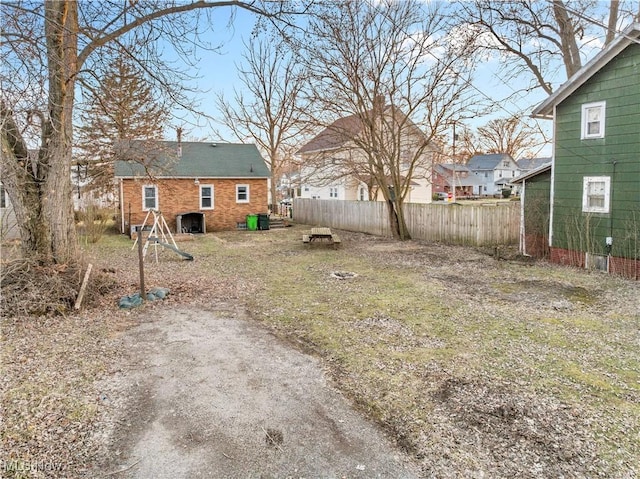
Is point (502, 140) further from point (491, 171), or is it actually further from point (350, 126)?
point (350, 126)

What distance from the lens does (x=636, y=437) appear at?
3551 mm

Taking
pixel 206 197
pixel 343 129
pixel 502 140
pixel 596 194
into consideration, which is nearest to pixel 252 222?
pixel 206 197

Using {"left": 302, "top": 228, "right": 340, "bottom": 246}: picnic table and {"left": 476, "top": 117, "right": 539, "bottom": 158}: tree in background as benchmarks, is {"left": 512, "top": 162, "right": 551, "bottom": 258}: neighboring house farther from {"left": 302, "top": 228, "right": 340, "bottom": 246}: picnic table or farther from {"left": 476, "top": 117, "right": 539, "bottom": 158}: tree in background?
{"left": 476, "top": 117, "right": 539, "bottom": 158}: tree in background

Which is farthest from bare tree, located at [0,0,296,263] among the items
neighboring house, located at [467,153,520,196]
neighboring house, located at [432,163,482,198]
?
neighboring house, located at [467,153,520,196]

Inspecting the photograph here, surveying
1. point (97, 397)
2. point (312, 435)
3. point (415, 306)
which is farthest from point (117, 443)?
point (415, 306)

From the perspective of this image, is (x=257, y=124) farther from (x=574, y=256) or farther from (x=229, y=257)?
(x=574, y=256)

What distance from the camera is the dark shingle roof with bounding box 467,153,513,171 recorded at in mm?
61969

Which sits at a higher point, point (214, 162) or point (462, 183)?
point (462, 183)

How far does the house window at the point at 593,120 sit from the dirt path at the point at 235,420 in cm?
968

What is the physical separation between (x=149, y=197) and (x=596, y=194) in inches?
700

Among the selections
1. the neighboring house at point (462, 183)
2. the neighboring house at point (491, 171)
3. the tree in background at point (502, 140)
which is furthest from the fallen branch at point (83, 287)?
the neighboring house at point (491, 171)

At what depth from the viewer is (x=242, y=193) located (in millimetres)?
22609

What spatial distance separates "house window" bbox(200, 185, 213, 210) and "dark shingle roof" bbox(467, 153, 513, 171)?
160 ft

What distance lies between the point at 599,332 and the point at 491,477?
4214mm
